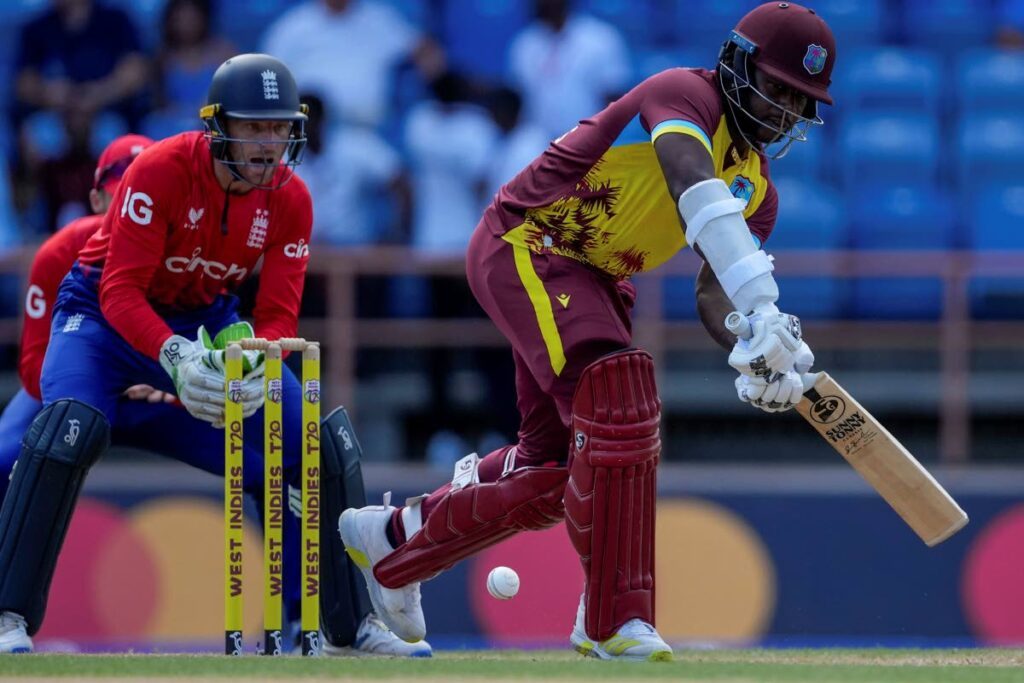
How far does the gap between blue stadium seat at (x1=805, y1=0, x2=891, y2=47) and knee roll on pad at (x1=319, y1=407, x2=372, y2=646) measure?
5.66 meters

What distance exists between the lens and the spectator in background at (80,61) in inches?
373

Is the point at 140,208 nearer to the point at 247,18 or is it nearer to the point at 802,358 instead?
the point at 802,358

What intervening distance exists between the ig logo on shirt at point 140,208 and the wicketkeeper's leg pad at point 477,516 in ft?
3.94

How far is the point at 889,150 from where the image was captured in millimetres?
9750

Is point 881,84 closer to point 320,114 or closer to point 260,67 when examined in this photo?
point 320,114

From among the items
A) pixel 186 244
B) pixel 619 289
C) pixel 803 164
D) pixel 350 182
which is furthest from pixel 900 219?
pixel 186 244

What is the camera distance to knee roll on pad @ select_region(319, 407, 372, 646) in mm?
5527

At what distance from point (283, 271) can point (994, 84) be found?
18.5 feet

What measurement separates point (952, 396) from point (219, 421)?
419cm

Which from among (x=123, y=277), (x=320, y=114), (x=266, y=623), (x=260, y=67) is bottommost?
(x=266, y=623)

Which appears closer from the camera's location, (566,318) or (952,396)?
(566,318)

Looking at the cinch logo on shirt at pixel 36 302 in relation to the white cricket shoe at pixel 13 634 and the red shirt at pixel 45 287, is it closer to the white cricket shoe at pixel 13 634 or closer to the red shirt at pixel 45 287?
the red shirt at pixel 45 287

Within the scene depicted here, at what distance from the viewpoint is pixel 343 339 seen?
835cm

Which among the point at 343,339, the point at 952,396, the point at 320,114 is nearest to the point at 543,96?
the point at 320,114
